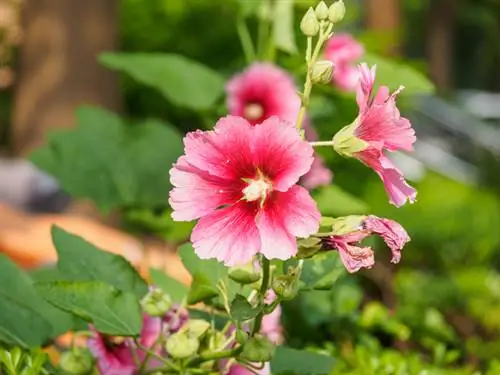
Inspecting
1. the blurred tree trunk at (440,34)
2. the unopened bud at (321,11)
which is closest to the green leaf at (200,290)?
the unopened bud at (321,11)

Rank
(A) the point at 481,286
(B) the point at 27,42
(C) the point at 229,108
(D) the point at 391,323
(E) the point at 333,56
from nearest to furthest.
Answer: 1. (D) the point at 391,323
2. (C) the point at 229,108
3. (E) the point at 333,56
4. (A) the point at 481,286
5. (B) the point at 27,42

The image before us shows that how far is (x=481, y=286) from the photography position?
427cm

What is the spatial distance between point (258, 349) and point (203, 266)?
0.25 metres

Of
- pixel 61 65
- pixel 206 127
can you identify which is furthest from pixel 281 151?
pixel 61 65

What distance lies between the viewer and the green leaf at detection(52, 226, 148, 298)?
146cm

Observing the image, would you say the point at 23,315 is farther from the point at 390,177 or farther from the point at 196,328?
the point at 390,177

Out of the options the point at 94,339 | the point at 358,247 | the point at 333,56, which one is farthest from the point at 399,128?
the point at 333,56

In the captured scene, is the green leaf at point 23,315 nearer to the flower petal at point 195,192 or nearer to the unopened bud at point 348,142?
the flower petal at point 195,192

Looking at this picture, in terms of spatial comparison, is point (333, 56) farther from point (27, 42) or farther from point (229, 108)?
point (27, 42)

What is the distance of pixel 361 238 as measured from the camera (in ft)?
3.76

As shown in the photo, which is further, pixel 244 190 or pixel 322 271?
pixel 322 271

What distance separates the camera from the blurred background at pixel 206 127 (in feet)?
7.48

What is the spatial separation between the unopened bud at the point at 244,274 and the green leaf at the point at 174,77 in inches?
50.6

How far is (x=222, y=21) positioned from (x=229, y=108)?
631cm
